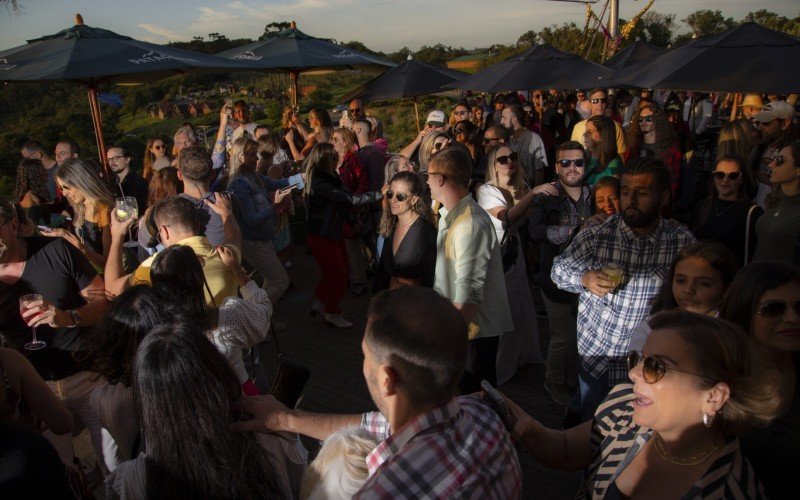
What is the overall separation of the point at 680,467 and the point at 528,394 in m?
2.82

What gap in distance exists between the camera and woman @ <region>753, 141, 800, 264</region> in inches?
137

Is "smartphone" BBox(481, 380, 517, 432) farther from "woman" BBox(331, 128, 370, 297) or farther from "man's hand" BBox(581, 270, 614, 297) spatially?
"woman" BBox(331, 128, 370, 297)

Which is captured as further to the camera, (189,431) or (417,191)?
(417,191)

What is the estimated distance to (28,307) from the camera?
267 centimetres

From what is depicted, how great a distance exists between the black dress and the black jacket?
1959 millimetres

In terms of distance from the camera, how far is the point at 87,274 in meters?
3.13

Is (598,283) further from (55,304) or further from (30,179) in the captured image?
(30,179)

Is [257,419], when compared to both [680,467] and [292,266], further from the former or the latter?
[292,266]

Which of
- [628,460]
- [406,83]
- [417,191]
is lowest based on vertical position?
[628,460]

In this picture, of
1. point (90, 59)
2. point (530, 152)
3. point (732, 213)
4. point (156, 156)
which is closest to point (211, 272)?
point (732, 213)

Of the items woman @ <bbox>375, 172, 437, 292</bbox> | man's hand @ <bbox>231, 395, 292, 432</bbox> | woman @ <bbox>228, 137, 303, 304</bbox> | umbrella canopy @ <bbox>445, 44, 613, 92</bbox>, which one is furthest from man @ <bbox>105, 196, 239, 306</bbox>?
umbrella canopy @ <bbox>445, 44, 613, 92</bbox>

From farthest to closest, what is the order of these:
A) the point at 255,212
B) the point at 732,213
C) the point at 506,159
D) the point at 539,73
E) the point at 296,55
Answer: the point at 296,55, the point at 539,73, the point at 255,212, the point at 506,159, the point at 732,213

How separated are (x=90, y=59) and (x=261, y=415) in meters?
5.58

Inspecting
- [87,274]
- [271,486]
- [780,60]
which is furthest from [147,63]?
[780,60]
